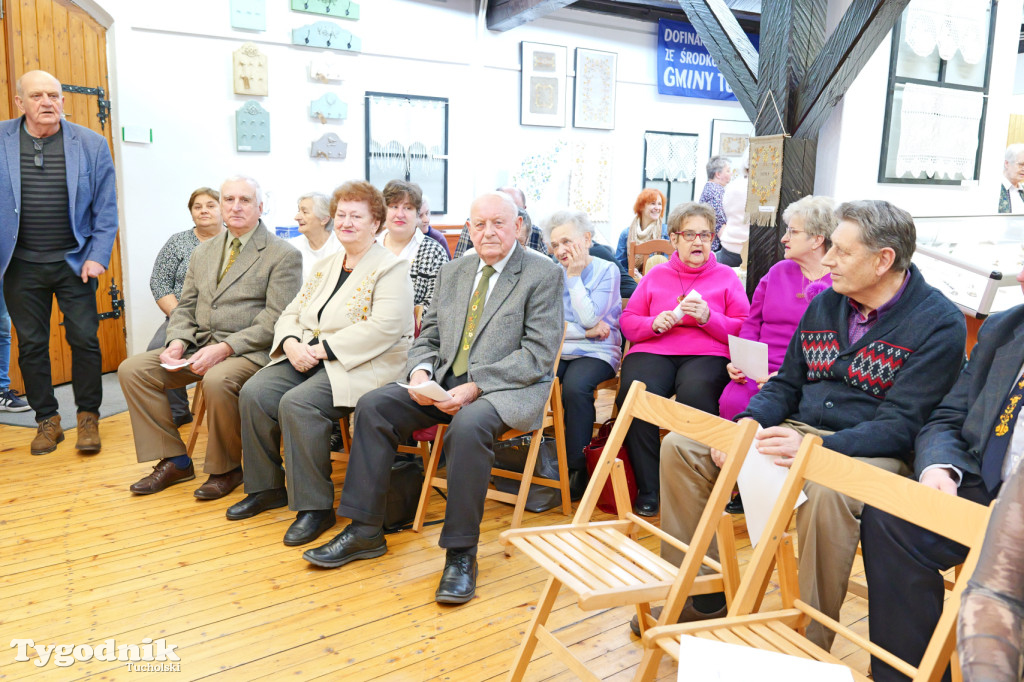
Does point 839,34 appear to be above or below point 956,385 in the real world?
above

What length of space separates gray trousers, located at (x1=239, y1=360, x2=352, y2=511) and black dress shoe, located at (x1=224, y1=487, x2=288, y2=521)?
0.03m

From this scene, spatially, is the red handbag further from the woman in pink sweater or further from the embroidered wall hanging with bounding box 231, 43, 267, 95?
the embroidered wall hanging with bounding box 231, 43, 267, 95

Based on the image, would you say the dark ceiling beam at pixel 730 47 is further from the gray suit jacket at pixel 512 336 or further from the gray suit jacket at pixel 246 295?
the gray suit jacket at pixel 246 295

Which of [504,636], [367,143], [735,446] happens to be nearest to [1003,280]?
[735,446]

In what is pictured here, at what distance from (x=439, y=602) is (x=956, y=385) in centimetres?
175

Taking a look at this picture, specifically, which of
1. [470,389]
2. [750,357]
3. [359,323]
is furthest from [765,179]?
[359,323]

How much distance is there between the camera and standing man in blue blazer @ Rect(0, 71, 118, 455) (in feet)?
13.3

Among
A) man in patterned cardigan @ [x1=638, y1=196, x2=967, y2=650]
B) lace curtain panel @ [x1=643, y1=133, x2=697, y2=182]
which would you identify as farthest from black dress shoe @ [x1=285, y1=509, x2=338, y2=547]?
lace curtain panel @ [x1=643, y1=133, x2=697, y2=182]

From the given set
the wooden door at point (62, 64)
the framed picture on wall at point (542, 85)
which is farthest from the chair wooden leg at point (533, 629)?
the framed picture on wall at point (542, 85)

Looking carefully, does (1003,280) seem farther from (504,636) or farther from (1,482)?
(1,482)

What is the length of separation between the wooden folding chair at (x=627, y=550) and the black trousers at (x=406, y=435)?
0.66 meters

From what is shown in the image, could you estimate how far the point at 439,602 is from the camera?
2.71 metres

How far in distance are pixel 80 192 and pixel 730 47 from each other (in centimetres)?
363

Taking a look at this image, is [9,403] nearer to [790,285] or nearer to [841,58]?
[790,285]
